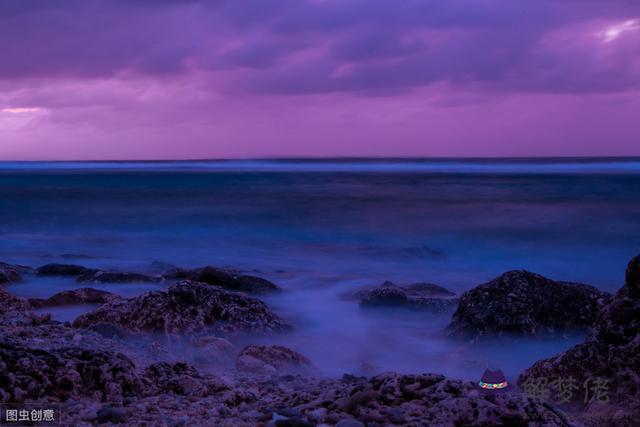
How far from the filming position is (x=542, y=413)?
3.04 meters

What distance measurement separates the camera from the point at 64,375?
3.86 m

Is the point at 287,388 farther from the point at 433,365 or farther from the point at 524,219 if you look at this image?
the point at 524,219

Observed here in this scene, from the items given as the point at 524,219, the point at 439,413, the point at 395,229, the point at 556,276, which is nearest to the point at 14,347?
the point at 439,413

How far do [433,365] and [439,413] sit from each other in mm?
3407

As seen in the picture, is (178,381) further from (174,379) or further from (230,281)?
(230,281)

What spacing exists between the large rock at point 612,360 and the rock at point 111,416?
2955 millimetres

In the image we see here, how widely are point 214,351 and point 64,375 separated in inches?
84.3

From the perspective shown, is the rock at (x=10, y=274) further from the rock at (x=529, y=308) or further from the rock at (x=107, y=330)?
the rock at (x=529, y=308)

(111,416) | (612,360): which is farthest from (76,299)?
(612,360)

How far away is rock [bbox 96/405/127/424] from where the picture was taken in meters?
3.38

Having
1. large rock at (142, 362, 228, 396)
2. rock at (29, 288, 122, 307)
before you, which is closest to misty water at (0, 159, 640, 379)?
rock at (29, 288, 122, 307)

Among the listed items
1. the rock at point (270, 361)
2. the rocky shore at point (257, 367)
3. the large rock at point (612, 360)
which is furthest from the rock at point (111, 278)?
the large rock at point (612, 360)

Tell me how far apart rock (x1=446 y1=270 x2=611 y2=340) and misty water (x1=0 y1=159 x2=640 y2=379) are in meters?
0.17

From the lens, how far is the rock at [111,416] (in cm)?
338
